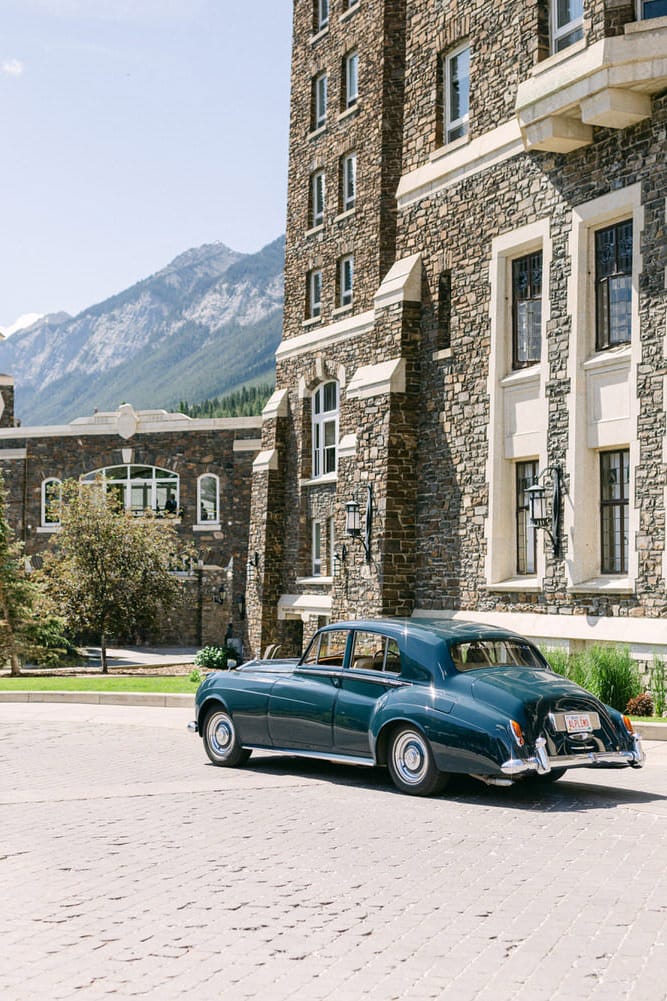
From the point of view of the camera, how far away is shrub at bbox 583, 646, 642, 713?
57.9 feet

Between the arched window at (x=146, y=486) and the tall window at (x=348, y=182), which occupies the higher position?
the tall window at (x=348, y=182)

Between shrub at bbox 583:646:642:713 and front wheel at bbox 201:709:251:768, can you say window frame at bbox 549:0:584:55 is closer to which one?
shrub at bbox 583:646:642:713

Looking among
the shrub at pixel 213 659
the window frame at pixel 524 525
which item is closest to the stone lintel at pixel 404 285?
the window frame at pixel 524 525

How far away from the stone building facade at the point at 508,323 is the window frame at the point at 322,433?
1.13 metres

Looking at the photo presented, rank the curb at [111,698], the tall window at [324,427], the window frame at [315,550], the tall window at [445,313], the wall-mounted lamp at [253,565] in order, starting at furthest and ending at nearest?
the wall-mounted lamp at [253,565]
the window frame at [315,550]
the tall window at [324,427]
the tall window at [445,313]
the curb at [111,698]

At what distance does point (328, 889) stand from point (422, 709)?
132 inches

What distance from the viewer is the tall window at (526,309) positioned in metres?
21.4

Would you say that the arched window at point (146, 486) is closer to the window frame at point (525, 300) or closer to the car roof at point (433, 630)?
the window frame at point (525, 300)

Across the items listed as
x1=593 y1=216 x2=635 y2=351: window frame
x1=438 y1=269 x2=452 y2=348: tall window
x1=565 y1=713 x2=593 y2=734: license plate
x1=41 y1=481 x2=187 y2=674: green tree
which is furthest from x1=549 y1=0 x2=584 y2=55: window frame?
x1=41 y1=481 x2=187 y2=674: green tree

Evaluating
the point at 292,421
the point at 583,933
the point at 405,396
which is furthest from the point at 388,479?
the point at 583,933

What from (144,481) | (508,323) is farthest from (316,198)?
(144,481)

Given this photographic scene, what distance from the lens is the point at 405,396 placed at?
952 inches

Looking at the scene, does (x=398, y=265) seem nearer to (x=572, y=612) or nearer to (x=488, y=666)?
(x=572, y=612)

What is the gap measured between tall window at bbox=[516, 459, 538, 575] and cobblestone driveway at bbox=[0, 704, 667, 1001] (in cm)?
974
